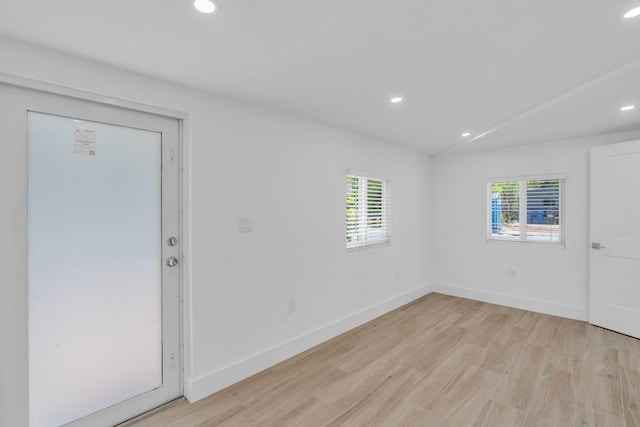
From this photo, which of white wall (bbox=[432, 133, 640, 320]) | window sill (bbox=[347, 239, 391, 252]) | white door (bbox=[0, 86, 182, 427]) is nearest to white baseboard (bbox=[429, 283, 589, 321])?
white wall (bbox=[432, 133, 640, 320])

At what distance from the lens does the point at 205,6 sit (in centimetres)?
134

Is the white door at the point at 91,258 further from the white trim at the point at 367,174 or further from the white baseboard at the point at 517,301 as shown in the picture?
the white baseboard at the point at 517,301

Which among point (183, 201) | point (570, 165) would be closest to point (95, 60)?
point (183, 201)

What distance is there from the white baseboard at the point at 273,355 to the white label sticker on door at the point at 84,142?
1.78 metres

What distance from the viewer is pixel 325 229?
3.30 meters

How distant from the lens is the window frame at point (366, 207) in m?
3.61

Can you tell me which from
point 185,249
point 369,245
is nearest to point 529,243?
point 369,245

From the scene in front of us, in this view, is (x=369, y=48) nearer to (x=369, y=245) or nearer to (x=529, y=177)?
(x=369, y=245)

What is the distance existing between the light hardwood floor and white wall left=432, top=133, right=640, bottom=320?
0.59 m

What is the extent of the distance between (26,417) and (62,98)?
74.4 inches

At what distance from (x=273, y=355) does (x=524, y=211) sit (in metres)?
3.96

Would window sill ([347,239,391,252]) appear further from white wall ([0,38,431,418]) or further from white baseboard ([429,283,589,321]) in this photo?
white baseboard ([429,283,589,321])

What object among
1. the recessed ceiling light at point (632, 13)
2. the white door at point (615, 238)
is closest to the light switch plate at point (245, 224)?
the recessed ceiling light at point (632, 13)

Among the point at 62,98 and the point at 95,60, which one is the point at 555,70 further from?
the point at 62,98
